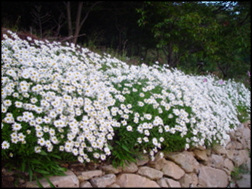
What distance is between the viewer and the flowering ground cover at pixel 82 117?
2.57m

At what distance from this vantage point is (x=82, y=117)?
3.03m

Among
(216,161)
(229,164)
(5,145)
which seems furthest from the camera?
(229,164)

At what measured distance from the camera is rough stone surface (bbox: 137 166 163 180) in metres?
3.12

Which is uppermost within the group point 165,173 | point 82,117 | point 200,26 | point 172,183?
point 200,26

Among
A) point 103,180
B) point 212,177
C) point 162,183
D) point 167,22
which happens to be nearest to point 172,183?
point 162,183

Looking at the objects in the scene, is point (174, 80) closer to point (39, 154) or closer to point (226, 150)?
point (226, 150)

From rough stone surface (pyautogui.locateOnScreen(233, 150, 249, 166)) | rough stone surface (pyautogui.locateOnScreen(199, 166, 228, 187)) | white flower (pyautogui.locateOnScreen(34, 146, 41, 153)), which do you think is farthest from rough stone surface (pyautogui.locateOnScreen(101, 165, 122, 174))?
rough stone surface (pyautogui.locateOnScreen(233, 150, 249, 166))

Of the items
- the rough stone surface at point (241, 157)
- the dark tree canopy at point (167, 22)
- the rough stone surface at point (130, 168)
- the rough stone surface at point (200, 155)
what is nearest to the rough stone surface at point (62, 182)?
the rough stone surface at point (130, 168)

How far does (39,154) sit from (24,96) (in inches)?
28.2

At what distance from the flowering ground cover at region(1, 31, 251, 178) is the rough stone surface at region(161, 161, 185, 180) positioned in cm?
27

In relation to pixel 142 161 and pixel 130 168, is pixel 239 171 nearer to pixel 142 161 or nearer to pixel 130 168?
pixel 142 161

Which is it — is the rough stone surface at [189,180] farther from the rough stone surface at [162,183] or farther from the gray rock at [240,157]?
the gray rock at [240,157]

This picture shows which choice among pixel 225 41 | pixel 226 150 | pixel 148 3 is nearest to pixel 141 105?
pixel 226 150

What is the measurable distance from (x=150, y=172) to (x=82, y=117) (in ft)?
3.99
